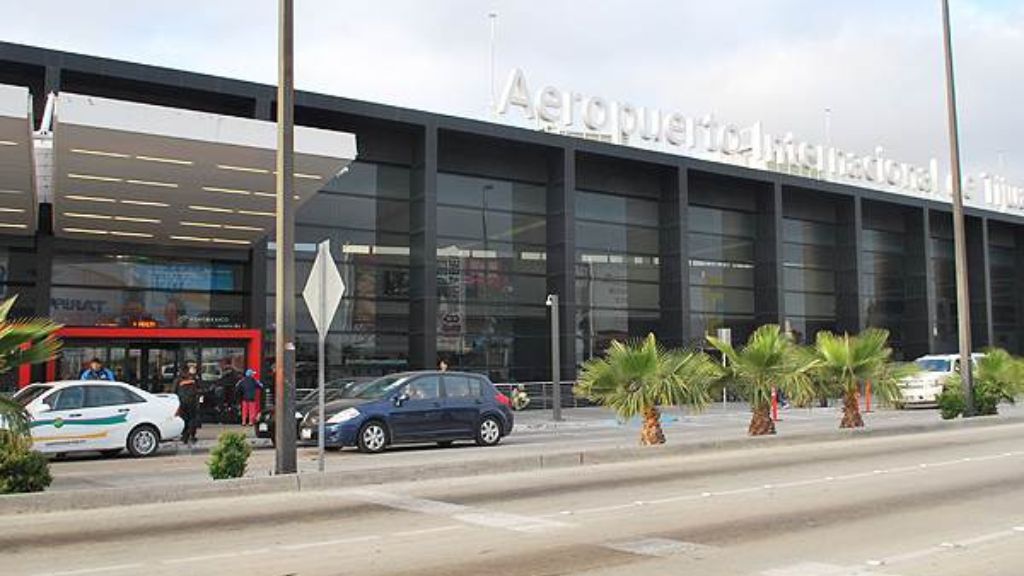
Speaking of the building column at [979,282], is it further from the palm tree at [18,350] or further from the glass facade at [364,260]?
the palm tree at [18,350]

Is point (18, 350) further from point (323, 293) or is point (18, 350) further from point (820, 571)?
point (820, 571)

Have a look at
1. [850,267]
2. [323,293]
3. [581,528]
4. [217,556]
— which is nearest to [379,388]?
[323,293]

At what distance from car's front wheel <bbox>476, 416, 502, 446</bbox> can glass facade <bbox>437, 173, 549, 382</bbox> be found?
40.0 ft

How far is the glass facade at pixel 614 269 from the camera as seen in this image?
35.8 meters

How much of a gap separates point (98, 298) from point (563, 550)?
2180 centimetres

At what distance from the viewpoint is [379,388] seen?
1881 centimetres

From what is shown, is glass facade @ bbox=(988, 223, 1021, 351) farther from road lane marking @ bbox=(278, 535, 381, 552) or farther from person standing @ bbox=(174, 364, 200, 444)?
road lane marking @ bbox=(278, 535, 381, 552)

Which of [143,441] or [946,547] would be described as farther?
[143,441]

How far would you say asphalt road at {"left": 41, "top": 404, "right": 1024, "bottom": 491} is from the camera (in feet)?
47.3

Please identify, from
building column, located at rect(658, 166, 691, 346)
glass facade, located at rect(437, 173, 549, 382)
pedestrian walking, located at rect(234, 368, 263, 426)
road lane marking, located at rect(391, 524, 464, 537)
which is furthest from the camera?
building column, located at rect(658, 166, 691, 346)

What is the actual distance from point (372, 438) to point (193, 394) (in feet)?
15.2

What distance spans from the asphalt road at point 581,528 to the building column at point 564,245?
60.5 feet

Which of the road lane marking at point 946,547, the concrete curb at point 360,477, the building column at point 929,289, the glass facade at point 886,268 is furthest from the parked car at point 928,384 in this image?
the road lane marking at point 946,547

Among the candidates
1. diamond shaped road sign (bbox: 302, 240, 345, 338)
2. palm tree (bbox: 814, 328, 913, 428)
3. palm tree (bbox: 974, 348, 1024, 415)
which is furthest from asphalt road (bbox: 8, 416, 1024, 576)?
palm tree (bbox: 974, 348, 1024, 415)
